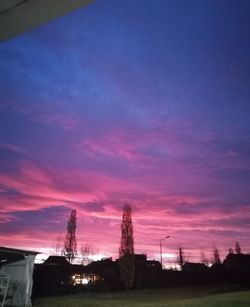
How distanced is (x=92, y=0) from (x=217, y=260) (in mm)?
141506

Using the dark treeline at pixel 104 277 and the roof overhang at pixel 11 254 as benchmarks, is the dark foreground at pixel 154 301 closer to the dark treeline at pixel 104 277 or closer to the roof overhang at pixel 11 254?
the roof overhang at pixel 11 254

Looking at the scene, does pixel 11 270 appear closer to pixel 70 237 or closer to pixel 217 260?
pixel 70 237

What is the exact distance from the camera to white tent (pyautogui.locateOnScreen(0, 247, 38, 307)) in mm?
19344

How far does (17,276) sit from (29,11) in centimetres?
2133

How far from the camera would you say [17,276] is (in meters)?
20.6

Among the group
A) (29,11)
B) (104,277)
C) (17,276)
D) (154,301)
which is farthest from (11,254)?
(104,277)

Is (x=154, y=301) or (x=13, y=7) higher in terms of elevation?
(x=154, y=301)

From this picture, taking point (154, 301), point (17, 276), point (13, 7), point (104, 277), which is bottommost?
point (13, 7)

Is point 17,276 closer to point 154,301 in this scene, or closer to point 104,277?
point 154,301

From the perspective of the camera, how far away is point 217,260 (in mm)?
131500

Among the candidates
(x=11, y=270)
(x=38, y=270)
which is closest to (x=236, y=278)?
(x=38, y=270)

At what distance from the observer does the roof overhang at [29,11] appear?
1.90 m

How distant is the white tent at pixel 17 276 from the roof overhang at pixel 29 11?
18311 millimetres

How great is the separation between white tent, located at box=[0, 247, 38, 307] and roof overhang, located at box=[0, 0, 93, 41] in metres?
18.3
